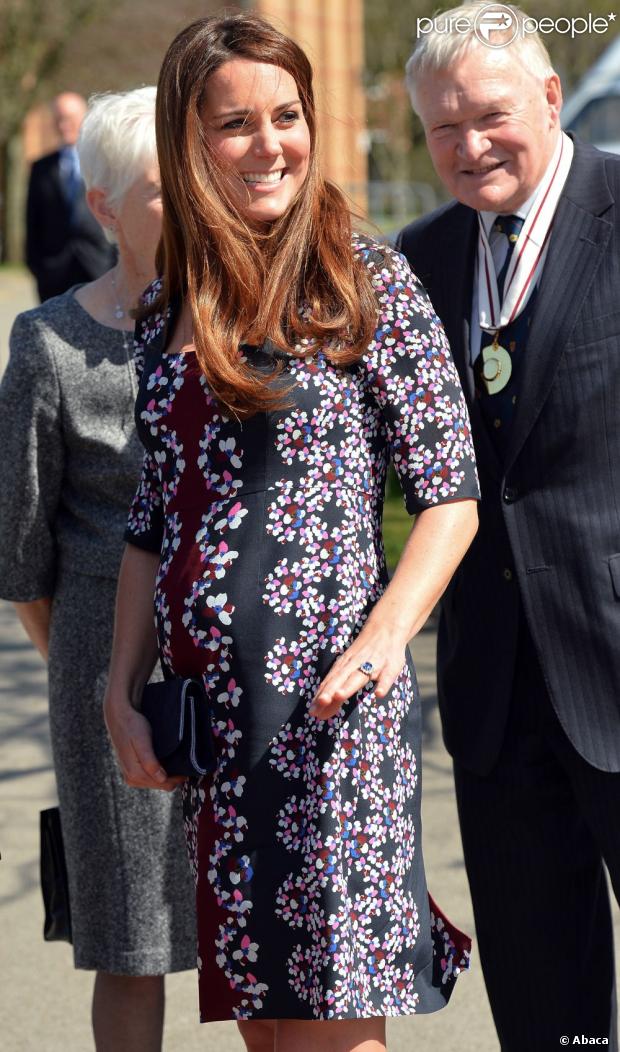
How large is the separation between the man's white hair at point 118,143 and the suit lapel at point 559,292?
0.78m

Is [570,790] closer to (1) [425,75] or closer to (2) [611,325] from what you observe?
(2) [611,325]

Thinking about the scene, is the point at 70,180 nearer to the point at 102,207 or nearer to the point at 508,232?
the point at 102,207

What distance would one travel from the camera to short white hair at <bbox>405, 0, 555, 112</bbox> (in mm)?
2396

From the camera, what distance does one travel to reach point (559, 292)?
7.89 feet

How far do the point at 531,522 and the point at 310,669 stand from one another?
564 mm

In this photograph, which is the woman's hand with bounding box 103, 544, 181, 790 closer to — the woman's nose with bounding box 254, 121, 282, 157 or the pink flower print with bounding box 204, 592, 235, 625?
the pink flower print with bounding box 204, 592, 235, 625

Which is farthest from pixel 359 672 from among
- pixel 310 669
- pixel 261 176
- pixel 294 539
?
pixel 261 176

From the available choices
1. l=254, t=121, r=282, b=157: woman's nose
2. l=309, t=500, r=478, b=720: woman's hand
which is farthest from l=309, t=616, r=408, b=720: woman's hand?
l=254, t=121, r=282, b=157: woman's nose

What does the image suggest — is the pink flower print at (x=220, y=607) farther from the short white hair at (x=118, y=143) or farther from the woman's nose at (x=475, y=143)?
the short white hair at (x=118, y=143)

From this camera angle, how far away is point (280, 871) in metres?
2.13

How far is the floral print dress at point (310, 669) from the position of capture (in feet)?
6.93

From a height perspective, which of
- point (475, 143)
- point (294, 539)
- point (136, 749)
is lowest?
point (136, 749)

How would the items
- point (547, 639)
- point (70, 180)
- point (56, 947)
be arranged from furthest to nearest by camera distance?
point (70, 180)
point (56, 947)
point (547, 639)

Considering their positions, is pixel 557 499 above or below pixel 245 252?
below
